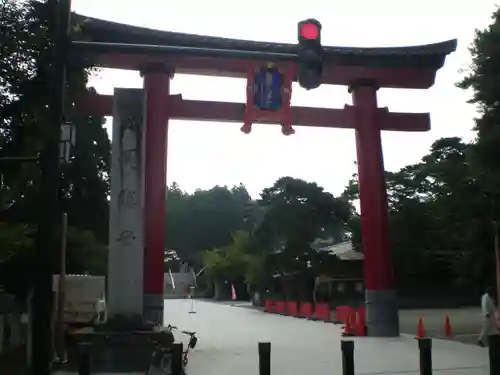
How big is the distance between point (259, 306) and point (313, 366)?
3540cm

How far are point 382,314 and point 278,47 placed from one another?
29.3 ft

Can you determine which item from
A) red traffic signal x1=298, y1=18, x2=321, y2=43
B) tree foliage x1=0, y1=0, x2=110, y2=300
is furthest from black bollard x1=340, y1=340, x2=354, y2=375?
tree foliage x1=0, y1=0, x2=110, y2=300

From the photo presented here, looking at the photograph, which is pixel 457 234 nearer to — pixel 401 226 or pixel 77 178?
pixel 77 178

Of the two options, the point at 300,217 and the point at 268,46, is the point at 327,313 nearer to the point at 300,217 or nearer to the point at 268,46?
the point at 300,217

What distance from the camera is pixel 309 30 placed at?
25.6 feet

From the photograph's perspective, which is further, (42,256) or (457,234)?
(457,234)

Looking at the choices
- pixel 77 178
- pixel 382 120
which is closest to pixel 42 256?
pixel 77 178

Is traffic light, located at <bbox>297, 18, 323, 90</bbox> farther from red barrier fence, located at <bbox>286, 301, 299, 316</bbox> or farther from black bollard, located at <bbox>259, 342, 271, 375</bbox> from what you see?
red barrier fence, located at <bbox>286, 301, 299, 316</bbox>

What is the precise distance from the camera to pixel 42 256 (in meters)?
7.26

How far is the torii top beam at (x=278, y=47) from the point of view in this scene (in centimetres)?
1855

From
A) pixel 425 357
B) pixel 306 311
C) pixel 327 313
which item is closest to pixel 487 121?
pixel 425 357

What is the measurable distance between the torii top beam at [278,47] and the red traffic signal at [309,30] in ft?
32.3

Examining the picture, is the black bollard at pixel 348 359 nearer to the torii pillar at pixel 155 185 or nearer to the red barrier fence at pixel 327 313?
the torii pillar at pixel 155 185

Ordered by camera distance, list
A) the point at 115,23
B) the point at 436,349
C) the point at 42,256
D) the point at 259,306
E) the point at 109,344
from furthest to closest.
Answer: the point at 259,306 < the point at 115,23 < the point at 436,349 < the point at 109,344 < the point at 42,256
